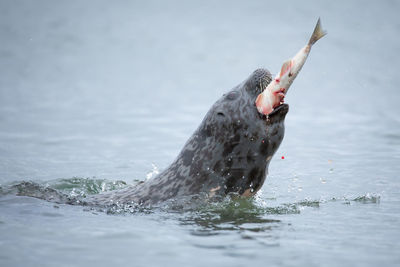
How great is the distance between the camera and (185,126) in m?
14.9

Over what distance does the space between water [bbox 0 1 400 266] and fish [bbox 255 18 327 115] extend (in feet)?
3.60

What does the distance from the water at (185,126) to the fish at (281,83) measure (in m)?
1.10

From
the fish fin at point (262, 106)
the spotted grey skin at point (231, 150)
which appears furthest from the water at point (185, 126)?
the fish fin at point (262, 106)

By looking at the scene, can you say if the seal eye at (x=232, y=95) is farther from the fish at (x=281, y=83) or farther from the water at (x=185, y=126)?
the water at (x=185, y=126)

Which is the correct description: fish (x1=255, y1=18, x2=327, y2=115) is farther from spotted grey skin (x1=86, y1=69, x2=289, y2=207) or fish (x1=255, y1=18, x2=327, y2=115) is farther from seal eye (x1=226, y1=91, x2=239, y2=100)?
seal eye (x1=226, y1=91, x2=239, y2=100)

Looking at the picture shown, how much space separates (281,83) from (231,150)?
2.96ft

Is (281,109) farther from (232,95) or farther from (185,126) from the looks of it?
(185,126)

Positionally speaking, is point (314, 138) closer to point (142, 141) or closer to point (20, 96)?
point (142, 141)

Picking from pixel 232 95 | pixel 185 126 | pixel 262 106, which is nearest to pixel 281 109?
pixel 262 106

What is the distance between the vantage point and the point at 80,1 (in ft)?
84.6

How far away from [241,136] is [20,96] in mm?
9924

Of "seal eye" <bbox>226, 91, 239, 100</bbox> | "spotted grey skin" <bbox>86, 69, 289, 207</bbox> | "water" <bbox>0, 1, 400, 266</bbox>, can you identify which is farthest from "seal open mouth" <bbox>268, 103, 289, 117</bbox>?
"water" <bbox>0, 1, 400, 266</bbox>

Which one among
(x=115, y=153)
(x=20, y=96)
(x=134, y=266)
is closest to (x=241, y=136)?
(x=134, y=266)

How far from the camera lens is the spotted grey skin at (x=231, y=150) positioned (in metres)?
8.17
